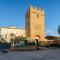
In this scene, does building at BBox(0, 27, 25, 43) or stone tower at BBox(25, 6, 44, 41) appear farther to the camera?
building at BBox(0, 27, 25, 43)

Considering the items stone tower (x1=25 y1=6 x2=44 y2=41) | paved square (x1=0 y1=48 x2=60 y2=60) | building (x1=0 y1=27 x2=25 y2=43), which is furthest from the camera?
building (x1=0 y1=27 x2=25 y2=43)

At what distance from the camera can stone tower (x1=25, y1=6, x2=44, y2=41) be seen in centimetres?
5368

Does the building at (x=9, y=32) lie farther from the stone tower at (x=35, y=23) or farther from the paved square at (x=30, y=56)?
the paved square at (x=30, y=56)

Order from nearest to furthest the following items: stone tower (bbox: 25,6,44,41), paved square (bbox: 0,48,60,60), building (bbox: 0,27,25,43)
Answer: paved square (bbox: 0,48,60,60), stone tower (bbox: 25,6,44,41), building (bbox: 0,27,25,43)

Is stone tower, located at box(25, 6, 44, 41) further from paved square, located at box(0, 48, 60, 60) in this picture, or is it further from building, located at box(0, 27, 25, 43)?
paved square, located at box(0, 48, 60, 60)

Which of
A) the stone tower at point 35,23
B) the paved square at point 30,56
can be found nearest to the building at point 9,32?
the stone tower at point 35,23

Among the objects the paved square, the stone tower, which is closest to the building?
the stone tower

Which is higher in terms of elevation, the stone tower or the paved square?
the stone tower

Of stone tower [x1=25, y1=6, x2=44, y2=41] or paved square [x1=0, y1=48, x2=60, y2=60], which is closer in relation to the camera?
paved square [x1=0, y1=48, x2=60, y2=60]

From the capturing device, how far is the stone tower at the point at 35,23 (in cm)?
5368

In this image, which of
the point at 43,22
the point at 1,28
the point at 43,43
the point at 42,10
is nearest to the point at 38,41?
the point at 43,43

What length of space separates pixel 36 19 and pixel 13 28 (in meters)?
19.2

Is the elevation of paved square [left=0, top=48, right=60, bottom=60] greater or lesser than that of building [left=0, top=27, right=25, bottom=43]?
lesser

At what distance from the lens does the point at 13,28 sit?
72.4 m
